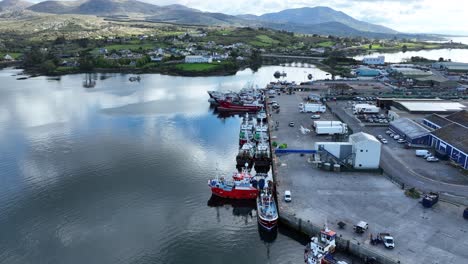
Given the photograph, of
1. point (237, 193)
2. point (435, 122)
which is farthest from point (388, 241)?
point (435, 122)

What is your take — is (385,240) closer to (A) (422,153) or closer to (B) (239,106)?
(A) (422,153)

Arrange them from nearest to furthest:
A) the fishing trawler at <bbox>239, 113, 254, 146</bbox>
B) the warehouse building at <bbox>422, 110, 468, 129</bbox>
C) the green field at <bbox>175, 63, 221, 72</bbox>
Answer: the warehouse building at <bbox>422, 110, 468, 129</bbox> → the fishing trawler at <bbox>239, 113, 254, 146</bbox> → the green field at <bbox>175, 63, 221, 72</bbox>

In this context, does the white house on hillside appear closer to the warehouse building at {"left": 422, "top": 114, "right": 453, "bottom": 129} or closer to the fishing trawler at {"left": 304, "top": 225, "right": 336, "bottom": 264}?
the warehouse building at {"left": 422, "top": 114, "right": 453, "bottom": 129}

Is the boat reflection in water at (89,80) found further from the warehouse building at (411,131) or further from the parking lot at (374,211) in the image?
the warehouse building at (411,131)

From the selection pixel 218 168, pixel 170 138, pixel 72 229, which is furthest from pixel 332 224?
pixel 170 138

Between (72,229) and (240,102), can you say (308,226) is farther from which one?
(240,102)

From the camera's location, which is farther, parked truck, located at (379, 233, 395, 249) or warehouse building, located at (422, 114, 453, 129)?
Result: warehouse building, located at (422, 114, 453, 129)

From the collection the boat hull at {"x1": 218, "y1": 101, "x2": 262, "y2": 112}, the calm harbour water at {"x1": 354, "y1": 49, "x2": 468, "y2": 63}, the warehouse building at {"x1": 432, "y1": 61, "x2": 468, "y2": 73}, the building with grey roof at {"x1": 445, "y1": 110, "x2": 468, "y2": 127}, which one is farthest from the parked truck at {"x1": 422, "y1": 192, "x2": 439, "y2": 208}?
the calm harbour water at {"x1": 354, "y1": 49, "x2": 468, "y2": 63}
